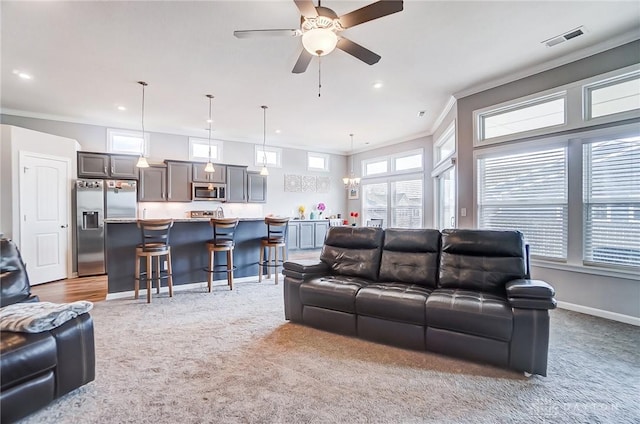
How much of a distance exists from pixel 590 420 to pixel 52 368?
3.16m

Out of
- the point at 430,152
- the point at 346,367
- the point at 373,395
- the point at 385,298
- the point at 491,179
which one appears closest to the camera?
the point at 373,395

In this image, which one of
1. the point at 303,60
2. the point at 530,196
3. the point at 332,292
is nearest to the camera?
the point at 303,60

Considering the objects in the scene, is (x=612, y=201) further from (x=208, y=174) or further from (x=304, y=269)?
(x=208, y=174)

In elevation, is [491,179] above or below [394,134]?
below

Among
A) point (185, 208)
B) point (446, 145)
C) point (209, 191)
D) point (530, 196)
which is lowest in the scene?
point (185, 208)

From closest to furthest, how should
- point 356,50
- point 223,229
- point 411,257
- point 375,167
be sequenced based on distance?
point 356,50 < point 411,257 < point 223,229 < point 375,167

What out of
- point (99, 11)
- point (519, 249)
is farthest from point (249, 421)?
point (99, 11)

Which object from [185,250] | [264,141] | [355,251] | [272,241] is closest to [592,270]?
[355,251]

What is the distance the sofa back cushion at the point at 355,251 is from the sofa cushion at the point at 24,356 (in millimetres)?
2428

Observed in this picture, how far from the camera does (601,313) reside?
134 inches

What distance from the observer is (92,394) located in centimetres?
197

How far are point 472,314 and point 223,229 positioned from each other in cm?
381

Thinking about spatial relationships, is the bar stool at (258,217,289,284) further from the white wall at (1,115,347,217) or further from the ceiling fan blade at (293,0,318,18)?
the ceiling fan blade at (293,0,318,18)

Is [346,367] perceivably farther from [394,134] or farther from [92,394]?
[394,134]
